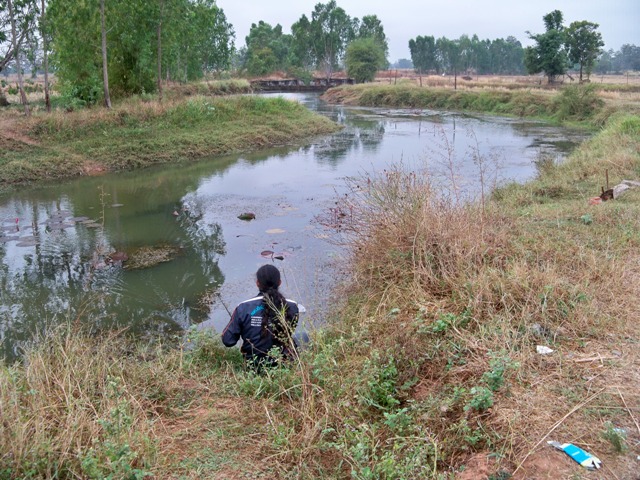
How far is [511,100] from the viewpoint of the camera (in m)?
33.2

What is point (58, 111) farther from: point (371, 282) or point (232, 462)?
point (232, 462)

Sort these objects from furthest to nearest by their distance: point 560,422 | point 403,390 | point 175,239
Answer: point 175,239
point 403,390
point 560,422

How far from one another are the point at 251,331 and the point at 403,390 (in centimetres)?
134

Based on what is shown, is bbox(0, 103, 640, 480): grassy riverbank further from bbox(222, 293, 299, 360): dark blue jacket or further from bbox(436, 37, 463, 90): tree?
bbox(436, 37, 463, 90): tree

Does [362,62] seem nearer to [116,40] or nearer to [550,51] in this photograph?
[550,51]

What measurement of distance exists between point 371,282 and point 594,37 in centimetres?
3914

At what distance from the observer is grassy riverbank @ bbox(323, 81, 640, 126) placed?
2598 centimetres

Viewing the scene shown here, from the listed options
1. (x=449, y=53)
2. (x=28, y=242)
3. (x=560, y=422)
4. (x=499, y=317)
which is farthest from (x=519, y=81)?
(x=560, y=422)

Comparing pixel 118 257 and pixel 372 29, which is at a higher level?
pixel 372 29

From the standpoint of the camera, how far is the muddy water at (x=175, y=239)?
6.28m

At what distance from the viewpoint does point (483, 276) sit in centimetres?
460

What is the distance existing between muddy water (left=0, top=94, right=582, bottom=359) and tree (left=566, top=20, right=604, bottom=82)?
80.0ft

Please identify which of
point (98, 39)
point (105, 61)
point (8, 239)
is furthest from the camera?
point (98, 39)

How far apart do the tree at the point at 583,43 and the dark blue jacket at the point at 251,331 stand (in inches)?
1595
